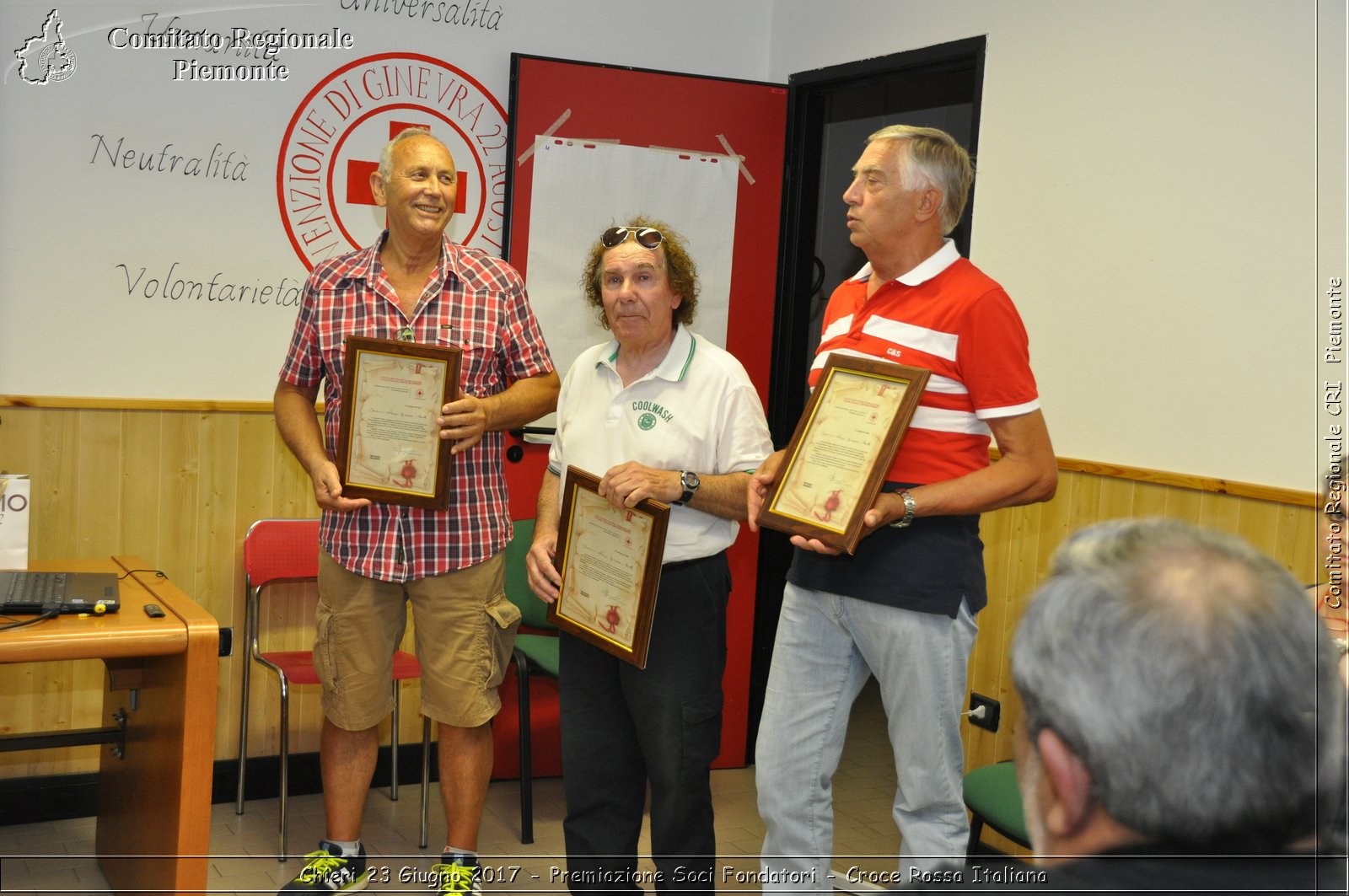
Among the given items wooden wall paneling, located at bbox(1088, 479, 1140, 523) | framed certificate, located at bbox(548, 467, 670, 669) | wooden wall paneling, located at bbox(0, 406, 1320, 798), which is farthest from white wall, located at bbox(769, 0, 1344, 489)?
framed certificate, located at bbox(548, 467, 670, 669)

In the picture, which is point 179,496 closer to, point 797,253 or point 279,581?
point 279,581

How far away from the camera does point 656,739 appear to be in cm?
259

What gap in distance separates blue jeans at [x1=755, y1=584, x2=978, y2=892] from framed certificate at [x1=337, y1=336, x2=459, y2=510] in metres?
0.90

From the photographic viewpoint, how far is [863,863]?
3406 mm

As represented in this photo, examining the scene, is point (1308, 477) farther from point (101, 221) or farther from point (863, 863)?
point (101, 221)

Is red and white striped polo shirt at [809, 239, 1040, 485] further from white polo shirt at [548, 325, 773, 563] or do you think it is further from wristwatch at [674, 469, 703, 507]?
wristwatch at [674, 469, 703, 507]

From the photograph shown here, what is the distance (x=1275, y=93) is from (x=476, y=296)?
77.6 inches

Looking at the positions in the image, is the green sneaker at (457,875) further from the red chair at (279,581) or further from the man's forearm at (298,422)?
the man's forearm at (298,422)

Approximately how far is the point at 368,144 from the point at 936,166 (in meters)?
2.13

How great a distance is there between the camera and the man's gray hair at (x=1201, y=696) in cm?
87

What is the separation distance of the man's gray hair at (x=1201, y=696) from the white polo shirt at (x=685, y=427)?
1676 mm

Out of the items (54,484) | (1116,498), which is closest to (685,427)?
(1116,498)

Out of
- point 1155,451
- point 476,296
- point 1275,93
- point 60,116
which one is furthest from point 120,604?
point 1275,93

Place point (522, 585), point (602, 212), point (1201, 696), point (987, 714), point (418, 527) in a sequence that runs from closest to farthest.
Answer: point (1201, 696) → point (418, 527) → point (987, 714) → point (522, 585) → point (602, 212)
